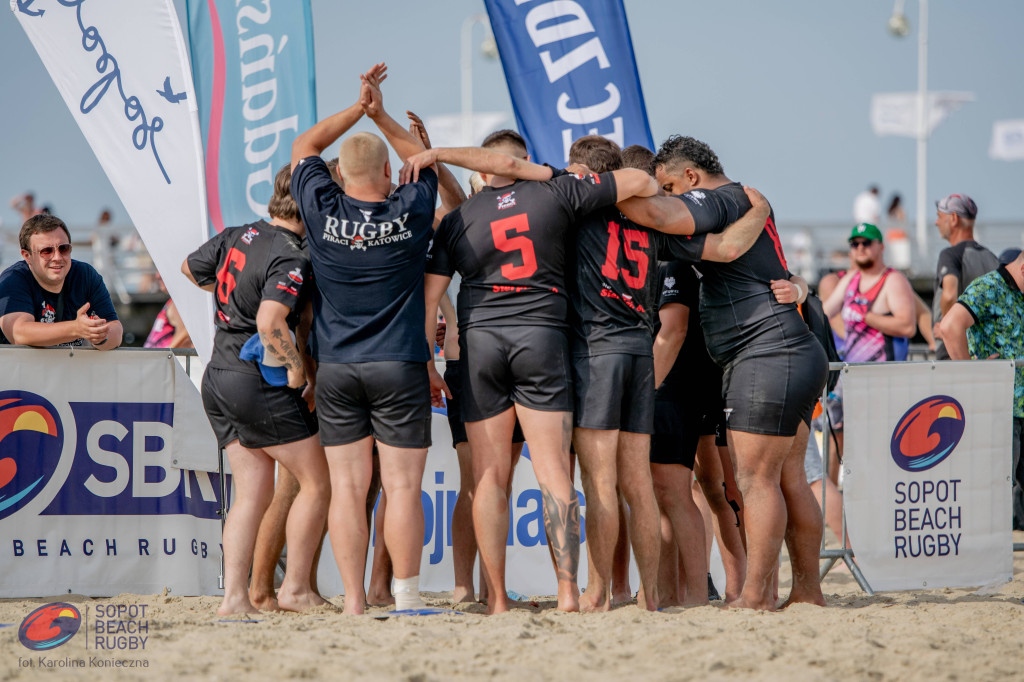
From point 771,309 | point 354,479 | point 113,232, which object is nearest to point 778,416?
point 771,309

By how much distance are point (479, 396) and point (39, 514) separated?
111 inches

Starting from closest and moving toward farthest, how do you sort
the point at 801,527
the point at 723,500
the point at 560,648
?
the point at 560,648 < the point at 801,527 < the point at 723,500

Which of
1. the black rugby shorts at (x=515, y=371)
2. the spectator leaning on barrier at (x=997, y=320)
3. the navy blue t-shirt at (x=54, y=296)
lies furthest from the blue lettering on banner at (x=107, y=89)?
the spectator leaning on barrier at (x=997, y=320)

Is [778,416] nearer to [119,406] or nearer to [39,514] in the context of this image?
[119,406]

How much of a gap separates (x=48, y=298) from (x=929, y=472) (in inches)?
213

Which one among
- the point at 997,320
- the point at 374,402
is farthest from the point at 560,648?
the point at 997,320

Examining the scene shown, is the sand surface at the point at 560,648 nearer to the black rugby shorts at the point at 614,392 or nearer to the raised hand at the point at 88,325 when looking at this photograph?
the black rugby shorts at the point at 614,392

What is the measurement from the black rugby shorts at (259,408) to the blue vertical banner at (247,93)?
64.9 inches

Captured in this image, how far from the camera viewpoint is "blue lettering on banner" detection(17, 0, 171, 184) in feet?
18.4

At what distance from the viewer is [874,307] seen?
779 centimetres

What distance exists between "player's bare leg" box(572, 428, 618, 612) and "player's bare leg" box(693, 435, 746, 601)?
38.1 inches

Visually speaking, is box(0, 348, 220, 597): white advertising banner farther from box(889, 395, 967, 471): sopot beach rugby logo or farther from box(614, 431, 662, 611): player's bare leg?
box(889, 395, 967, 471): sopot beach rugby logo

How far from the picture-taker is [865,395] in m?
5.92

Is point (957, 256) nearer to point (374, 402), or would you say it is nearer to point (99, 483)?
point (374, 402)
